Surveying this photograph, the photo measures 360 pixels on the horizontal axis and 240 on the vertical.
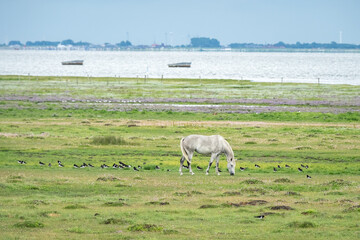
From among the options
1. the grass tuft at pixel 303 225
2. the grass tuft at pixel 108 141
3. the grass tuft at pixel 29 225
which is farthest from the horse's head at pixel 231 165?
the grass tuft at pixel 108 141

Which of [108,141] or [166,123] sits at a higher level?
[108,141]

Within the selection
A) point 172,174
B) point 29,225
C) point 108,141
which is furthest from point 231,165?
point 108,141

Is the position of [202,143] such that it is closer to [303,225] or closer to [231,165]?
[231,165]

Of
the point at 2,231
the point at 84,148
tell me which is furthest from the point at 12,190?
the point at 84,148

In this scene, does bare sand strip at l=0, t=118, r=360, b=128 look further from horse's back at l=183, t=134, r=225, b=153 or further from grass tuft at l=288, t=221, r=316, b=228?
grass tuft at l=288, t=221, r=316, b=228

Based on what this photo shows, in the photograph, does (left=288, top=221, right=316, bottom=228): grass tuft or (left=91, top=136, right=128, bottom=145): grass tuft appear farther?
(left=91, top=136, right=128, bottom=145): grass tuft

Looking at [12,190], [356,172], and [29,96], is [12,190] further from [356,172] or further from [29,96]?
[29,96]

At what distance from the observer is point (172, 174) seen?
2981cm

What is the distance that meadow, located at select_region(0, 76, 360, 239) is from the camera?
18.2m

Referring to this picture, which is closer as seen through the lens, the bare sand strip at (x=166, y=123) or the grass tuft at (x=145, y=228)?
the grass tuft at (x=145, y=228)

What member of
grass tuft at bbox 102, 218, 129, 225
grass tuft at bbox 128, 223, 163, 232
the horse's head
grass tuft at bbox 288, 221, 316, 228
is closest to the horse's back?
the horse's head

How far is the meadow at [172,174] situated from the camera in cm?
1819

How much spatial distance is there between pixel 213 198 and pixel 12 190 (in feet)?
25.6

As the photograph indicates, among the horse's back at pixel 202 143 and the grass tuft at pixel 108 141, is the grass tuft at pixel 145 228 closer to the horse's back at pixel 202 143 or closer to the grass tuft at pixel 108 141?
the horse's back at pixel 202 143
